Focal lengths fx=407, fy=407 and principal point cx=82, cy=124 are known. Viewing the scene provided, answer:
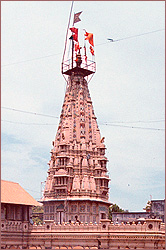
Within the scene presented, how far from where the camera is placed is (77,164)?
5788cm

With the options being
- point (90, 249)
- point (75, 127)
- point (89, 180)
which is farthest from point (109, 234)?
point (75, 127)

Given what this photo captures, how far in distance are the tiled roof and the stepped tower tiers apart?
741cm

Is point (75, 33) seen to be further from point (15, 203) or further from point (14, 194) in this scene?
point (15, 203)

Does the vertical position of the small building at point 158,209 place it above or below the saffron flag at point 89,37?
below

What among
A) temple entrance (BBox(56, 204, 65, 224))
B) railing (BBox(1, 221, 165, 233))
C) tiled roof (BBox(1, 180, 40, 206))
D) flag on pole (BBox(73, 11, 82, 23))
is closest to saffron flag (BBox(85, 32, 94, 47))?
flag on pole (BBox(73, 11, 82, 23))

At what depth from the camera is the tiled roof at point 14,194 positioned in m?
45.6

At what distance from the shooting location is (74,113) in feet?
200

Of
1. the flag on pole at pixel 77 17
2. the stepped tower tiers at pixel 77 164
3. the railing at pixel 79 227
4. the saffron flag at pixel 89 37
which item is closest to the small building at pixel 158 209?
the stepped tower tiers at pixel 77 164

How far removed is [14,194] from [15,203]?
2240 mm

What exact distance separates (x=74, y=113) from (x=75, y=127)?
230 centimetres

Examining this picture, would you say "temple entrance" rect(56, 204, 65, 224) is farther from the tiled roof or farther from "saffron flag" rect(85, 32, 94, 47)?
"saffron flag" rect(85, 32, 94, 47)

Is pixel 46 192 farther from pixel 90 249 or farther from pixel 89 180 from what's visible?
pixel 90 249

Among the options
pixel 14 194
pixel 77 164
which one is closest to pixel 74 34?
pixel 77 164

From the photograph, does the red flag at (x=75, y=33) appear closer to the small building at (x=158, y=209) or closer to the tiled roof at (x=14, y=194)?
the tiled roof at (x=14, y=194)
